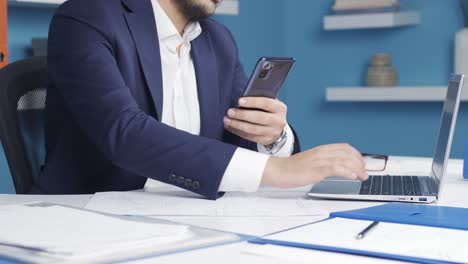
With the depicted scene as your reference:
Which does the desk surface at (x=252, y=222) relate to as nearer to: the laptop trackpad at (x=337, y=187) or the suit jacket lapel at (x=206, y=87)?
the laptop trackpad at (x=337, y=187)

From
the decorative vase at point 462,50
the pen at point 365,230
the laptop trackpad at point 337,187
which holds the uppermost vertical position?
the pen at point 365,230

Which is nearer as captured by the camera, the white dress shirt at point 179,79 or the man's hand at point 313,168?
the man's hand at point 313,168

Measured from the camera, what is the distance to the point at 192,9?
6.64 ft

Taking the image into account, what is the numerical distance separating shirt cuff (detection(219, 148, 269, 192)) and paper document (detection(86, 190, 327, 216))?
21 millimetres

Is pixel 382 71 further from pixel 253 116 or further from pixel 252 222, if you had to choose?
pixel 252 222

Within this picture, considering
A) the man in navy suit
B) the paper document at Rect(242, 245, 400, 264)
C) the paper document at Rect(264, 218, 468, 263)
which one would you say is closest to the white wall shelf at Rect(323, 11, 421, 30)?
the man in navy suit

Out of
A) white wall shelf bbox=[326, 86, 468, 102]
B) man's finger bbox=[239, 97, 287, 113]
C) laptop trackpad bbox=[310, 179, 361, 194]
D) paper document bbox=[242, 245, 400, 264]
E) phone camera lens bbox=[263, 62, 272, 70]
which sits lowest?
white wall shelf bbox=[326, 86, 468, 102]

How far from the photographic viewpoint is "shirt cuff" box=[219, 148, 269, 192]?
57.8 inches

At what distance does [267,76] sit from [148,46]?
33 cm

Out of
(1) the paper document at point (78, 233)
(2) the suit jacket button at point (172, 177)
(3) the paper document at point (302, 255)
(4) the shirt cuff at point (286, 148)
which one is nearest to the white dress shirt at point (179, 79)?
(4) the shirt cuff at point (286, 148)

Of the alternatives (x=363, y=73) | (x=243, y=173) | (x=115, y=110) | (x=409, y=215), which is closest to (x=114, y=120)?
(x=115, y=110)

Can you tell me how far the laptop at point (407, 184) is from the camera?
1.42 meters

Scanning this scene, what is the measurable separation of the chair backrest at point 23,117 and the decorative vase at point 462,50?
86.8 inches

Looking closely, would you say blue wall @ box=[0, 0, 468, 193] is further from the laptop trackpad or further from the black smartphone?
the laptop trackpad
